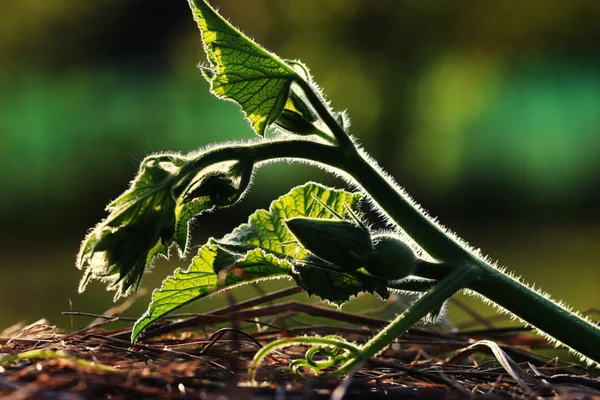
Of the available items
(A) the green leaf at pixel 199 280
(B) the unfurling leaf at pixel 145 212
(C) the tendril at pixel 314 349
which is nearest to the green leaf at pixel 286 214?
(A) the green leaf at pixel 199 280

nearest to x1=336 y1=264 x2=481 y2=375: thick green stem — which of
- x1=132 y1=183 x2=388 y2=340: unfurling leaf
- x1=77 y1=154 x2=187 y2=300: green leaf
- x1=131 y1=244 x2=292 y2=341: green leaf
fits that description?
x1=132 y1=183 x2=388 y2=340: unfurling leaf

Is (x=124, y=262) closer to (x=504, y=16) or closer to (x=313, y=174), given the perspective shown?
(x=313, y=174)

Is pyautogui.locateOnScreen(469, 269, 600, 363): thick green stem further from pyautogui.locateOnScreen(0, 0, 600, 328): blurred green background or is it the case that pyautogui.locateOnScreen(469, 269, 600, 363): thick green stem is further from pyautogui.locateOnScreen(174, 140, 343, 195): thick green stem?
pyautogui.locateOnScreen(0, 0, 600, 328): blurred green background

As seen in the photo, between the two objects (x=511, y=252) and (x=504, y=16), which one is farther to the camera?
(x=504, y=16)

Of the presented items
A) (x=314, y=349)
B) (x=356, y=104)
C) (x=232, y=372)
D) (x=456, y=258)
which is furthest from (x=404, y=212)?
(x=356, y=104)

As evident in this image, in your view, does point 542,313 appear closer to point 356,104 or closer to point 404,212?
point 404,212

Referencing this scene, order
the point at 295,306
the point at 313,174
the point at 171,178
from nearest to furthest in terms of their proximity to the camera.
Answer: the point at 171,178, the point at 295,306, the point at 313,174

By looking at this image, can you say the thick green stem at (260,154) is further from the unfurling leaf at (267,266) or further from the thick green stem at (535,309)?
the thick green stem at (535,309)

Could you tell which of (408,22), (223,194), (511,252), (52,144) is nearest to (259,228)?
(223,194)
